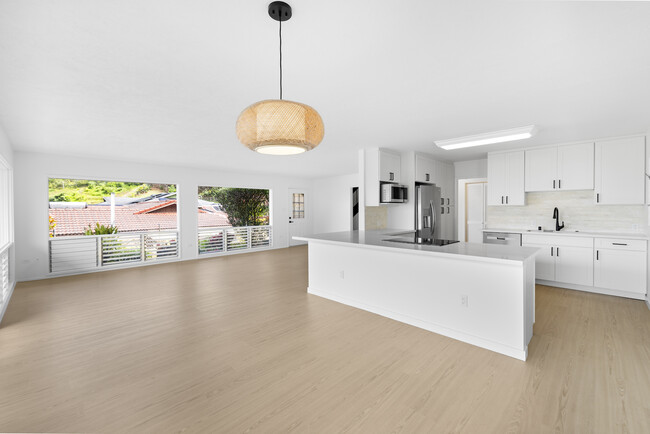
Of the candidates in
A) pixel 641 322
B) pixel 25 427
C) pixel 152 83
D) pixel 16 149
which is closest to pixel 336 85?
pixel 152 83

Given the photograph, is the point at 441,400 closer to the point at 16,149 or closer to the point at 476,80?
the point at 476,80

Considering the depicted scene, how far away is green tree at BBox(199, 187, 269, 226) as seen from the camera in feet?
32.3

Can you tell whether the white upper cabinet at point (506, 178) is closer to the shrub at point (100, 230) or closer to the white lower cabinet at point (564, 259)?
the white lower cabinet at point (564, 259)

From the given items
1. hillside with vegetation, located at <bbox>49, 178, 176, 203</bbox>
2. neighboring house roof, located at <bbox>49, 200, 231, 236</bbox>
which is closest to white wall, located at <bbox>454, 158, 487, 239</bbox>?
neighboring house roof, located at <bbox>49, 200, 231, 236</bbox>

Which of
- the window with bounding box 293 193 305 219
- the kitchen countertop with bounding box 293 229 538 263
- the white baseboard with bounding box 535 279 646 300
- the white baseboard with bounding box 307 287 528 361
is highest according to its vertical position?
the window with bounding box 293 193 305 219

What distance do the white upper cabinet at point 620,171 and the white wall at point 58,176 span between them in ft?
25.6

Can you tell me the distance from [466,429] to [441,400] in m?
0.27

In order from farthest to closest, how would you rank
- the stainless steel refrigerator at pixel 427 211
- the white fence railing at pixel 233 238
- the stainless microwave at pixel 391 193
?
the white fence railing at pixel 233 238 < the stainless steel refrigerator at pixel 427 211 < the stainless microwave at pixel 391 193

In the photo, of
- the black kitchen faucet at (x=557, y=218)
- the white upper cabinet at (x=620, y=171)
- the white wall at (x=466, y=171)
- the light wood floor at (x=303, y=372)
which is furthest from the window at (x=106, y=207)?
the white upper cabinet at (x=620, y=171)

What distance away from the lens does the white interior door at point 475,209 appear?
22.8 feet

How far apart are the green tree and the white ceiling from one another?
578 cm

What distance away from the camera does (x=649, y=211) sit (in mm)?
4047

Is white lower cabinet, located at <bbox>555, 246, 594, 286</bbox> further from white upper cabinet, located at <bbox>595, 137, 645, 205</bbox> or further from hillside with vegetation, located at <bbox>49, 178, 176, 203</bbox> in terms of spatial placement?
hillside with vegetation, located at <bbox>49, 178, 176, 203</bbox>

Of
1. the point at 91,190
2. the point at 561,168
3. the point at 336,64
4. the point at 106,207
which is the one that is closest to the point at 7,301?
the point at 106,207
